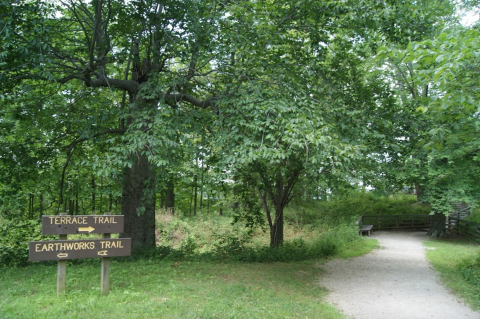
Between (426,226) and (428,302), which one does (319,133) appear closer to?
(428,302)

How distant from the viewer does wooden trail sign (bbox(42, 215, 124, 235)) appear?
18.9ft

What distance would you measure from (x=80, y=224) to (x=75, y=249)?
40 centimetres

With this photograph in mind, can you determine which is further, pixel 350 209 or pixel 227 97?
pixel 350 209

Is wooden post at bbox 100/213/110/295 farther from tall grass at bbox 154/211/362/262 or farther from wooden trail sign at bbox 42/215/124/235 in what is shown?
tall grass at bbox 154/211/362/262

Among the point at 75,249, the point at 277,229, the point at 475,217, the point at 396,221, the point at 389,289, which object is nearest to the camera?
the point at 75,249

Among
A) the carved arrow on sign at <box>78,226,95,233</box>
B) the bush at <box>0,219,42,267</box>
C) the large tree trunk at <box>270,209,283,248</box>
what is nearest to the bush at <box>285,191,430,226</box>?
the large tree trunk at <box>270,209,283,248</box>

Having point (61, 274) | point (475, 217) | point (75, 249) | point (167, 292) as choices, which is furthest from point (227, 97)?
point (475, 217)

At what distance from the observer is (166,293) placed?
6.34 m

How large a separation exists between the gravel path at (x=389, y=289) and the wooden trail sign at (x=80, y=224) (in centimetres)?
421

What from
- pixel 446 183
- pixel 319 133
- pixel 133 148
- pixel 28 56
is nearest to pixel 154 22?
pixel 28 56

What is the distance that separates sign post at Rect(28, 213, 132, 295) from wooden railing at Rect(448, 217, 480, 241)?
17.1 metres

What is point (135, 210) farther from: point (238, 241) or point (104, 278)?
point (104, 278)

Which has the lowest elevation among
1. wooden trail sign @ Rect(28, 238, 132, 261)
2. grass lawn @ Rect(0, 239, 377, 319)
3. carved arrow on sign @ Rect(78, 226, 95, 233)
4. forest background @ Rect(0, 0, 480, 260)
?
grass lawn @ Rect(0, 239, 377, 319)

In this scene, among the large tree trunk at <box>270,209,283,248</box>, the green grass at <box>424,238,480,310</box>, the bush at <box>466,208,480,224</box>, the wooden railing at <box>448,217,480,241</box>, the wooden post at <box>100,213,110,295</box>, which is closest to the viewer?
the wooden post at <box>100,213,110,295</box>
